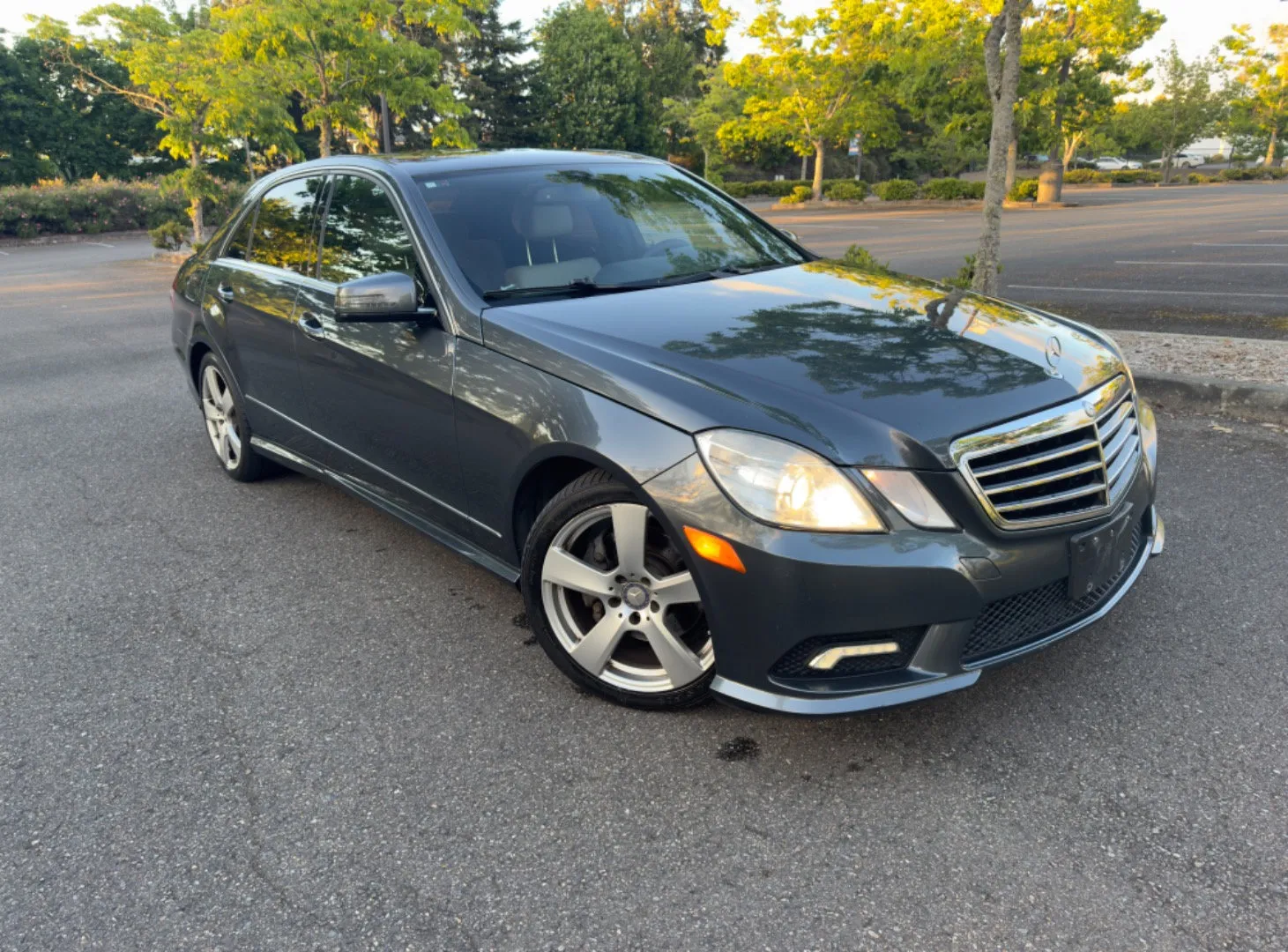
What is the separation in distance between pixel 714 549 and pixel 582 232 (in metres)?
1.79

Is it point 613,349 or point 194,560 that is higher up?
point 613,349

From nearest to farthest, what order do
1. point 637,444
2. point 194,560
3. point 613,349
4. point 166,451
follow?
point 637,444 < point 613,349 < point 194,560 < point 166,451

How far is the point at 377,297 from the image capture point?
3.36 meters

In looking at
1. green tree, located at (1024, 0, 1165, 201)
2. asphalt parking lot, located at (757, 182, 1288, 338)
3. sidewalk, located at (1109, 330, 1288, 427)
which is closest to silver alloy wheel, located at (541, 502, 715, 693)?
sidewalk, located at (1109, 330, 1288, 427)

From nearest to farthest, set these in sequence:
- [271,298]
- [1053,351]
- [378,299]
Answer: [1053,351] → [378,299] → [271,298]

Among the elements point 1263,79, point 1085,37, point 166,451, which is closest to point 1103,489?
point 166,451

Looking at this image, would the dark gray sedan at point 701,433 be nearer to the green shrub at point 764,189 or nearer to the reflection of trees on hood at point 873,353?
the reflection of trees on hood at point 873,353

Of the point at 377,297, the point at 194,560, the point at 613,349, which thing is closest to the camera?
the point at 613,349

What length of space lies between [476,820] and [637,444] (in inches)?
42.3

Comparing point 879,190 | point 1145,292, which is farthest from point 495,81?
point 1145,292

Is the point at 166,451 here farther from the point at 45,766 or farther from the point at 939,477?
the point at 939,477

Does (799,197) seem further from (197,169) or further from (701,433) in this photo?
(701,433)

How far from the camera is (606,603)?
2992mm

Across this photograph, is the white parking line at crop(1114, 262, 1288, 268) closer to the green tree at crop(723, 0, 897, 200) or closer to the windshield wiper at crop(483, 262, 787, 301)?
the windshield wiper at crop(483, 262, 787, 301)
